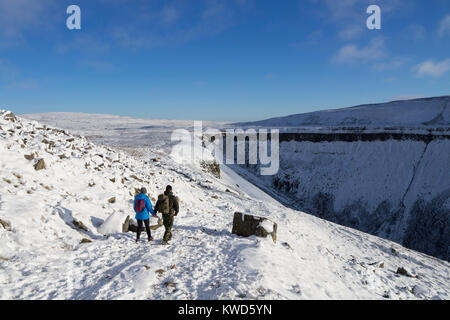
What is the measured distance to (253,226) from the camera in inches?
426

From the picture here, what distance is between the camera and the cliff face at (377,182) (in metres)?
27.5

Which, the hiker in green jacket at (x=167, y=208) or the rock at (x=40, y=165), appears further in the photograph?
the rock at (x=40, y=165)

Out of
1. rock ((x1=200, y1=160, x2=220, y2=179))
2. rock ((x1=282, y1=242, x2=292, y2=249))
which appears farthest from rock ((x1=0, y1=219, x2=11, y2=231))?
rock ((x1=200, y1=160, x2=220, y2=179))

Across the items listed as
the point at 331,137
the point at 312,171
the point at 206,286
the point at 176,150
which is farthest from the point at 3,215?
the point at 331,137

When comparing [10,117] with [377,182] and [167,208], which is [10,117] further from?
[377,182]

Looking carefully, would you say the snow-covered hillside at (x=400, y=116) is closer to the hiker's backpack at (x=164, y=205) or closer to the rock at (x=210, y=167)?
the rock at (x=210, y=167)

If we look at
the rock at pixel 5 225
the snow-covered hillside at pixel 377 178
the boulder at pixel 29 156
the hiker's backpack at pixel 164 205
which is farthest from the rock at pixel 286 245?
the snow-covered hillside at pixel 377 178

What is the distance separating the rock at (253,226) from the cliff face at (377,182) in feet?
78.1

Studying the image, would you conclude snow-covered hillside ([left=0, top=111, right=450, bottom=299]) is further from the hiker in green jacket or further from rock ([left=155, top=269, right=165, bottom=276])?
the hiker in green jacket

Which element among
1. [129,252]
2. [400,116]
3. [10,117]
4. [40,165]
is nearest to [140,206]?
[129,252]

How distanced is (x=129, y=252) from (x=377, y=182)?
37716mm

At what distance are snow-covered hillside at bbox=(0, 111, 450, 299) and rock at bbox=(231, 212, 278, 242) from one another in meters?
0.39

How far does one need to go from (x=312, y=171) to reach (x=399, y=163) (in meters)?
12.8

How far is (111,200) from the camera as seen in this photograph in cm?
1247
